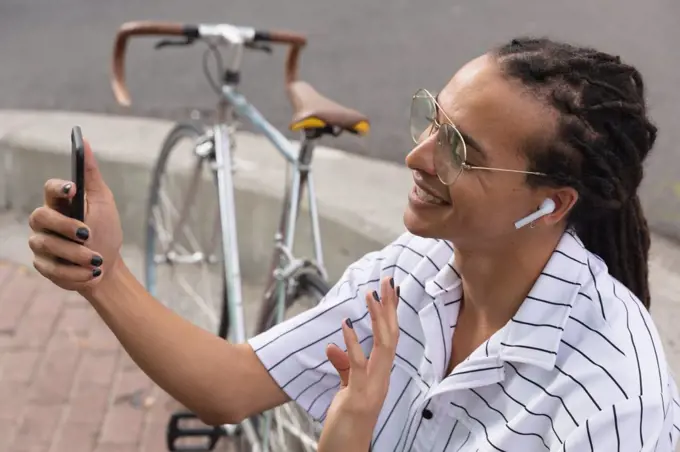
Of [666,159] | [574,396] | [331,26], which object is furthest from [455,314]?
[331,26]

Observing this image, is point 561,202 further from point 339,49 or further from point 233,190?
point 339,49

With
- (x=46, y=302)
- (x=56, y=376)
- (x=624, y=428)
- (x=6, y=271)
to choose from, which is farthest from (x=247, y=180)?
(x=624, y=428)

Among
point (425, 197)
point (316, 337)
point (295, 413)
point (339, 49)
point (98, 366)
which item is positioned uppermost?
point (425, 197)

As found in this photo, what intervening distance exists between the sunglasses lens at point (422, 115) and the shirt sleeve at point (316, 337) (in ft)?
0.94

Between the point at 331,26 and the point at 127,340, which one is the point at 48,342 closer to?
the point at 127,340

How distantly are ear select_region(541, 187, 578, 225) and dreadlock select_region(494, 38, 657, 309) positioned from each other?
12mm

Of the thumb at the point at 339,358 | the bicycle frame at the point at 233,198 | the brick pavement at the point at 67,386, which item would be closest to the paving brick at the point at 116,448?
the brick pavement at the point at 67,386

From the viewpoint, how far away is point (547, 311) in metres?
1.34

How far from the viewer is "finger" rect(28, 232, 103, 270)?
4.26 feet

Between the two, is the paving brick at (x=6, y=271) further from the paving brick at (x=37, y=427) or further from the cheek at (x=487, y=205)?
the cheek at (x=487, y=205)

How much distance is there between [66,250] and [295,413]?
1336mm

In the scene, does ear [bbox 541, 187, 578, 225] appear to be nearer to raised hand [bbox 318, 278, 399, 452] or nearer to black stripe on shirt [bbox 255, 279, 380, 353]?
raised hand [bbox 318, 278, 399, 452]

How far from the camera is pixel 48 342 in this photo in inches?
134

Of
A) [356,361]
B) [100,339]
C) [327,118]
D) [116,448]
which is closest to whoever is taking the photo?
[356,361]
